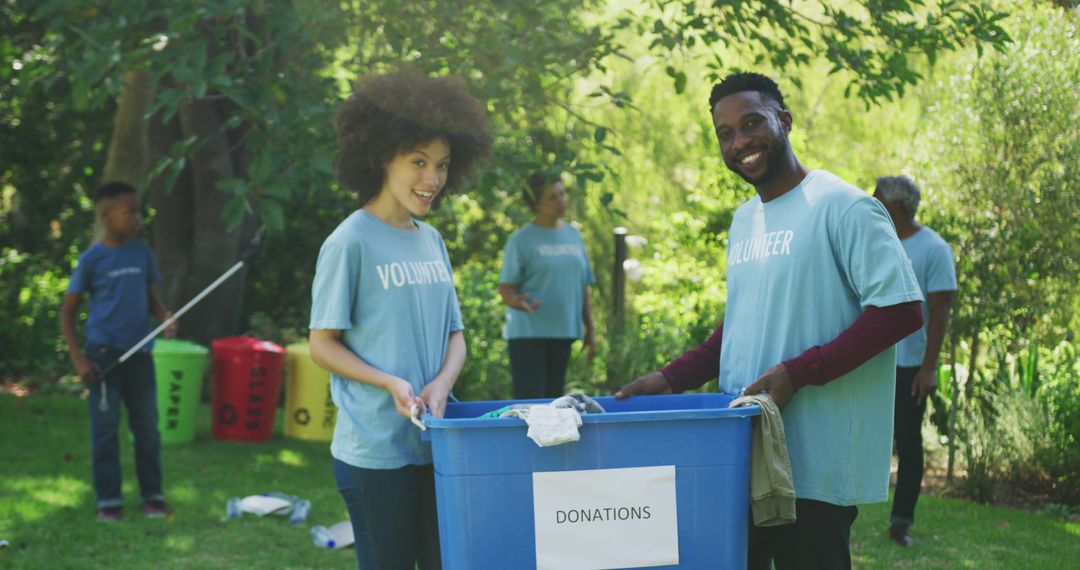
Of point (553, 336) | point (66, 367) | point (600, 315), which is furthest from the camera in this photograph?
point (600, 315)

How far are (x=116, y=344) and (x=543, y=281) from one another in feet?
7.95

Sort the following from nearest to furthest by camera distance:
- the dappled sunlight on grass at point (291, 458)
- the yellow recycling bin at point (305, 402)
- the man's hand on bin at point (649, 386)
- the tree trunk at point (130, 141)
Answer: the man's hand on bin at point (649, 386) < the dappled sunlight on grass at point (291, 458) < the yellow recycling bin at point (305, 402) < the tree trunk at point (130, 141)

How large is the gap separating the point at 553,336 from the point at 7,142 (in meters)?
9.20

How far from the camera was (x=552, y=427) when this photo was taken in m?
2.43

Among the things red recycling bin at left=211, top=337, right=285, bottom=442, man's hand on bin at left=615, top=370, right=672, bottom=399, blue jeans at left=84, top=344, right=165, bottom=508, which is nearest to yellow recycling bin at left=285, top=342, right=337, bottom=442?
red recycling bin at left=211, top=337, right=285, bottom=442

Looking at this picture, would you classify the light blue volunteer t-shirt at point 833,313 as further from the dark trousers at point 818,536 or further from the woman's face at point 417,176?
the woman's face at point 417,176

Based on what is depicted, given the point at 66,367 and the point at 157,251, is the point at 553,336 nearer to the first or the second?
the point at 157,251

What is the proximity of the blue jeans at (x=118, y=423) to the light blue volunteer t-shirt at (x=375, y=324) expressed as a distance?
3.48 m

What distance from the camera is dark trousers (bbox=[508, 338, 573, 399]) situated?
22.2ft

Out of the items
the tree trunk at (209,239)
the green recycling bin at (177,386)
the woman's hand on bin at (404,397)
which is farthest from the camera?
the tree trunk at (209,239)

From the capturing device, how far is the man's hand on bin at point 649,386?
9.81 feet

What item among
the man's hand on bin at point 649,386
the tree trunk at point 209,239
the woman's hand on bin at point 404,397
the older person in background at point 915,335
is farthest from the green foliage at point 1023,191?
the tree trunk at point 209,239

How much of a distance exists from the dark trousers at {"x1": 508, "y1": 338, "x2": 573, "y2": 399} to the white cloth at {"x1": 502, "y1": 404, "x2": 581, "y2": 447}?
421 cm

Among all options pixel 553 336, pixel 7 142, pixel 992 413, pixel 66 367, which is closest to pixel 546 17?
pixel 553 336
